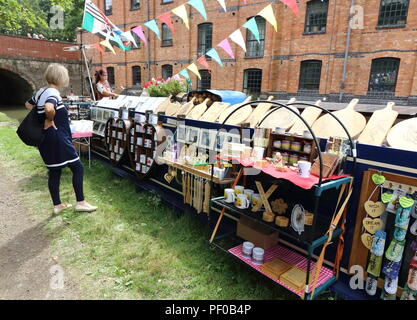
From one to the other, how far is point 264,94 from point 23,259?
14.2 m

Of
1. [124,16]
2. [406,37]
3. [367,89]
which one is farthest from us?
[124,16]

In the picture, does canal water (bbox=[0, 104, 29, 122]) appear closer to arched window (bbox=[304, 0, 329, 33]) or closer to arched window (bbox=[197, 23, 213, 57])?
arched window (bbox=[197, 23, 213, 57])

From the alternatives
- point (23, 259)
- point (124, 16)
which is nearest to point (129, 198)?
point (23, 259)

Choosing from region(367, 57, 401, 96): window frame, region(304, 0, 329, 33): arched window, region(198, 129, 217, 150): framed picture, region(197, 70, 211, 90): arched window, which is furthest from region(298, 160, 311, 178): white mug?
region(197, 70, 211, 90): arched window

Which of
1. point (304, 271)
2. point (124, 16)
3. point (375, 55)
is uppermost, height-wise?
point (124, 16)

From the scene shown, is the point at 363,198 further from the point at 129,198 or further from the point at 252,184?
the point at 129,198

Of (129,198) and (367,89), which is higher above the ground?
(367,89)

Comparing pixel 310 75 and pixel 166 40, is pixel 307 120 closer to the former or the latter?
pixel 310 75

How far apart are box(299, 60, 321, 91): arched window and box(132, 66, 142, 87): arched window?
12610mm

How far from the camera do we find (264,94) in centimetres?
1545

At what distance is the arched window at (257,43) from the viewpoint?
50.4 ft

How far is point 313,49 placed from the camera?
13.8m

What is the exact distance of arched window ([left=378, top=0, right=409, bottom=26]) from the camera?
11.7 m

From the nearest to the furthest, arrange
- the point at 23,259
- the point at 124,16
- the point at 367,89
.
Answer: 1. the point at 23,259
2. the point at 367,89
3. the point at 124,16
